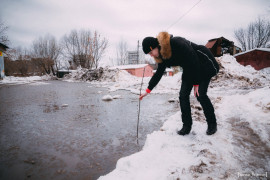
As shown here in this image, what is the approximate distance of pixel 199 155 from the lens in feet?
5.47

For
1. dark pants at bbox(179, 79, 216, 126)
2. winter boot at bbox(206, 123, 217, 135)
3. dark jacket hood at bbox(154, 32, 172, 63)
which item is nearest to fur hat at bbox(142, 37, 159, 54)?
dark jacket hood at bbox(154, 32, 172, 63)

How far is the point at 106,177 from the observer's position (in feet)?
4.67

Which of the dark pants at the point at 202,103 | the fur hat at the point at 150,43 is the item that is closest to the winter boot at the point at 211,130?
the dark pants at the point at 202,103

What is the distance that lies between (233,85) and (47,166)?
10.1 metres

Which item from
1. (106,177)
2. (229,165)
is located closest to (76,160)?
(106,177)

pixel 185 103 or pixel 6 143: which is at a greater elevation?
pixel 185 103

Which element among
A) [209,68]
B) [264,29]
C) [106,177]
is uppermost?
[264,29]

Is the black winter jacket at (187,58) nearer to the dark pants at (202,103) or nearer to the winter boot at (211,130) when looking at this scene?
the dark pants at (202,103)

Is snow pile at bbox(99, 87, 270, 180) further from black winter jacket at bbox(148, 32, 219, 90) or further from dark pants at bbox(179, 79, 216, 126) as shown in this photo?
black winter jacket at bbox(148, 32, 219, 90)

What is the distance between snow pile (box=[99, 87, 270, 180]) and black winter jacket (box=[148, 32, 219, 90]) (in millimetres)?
860

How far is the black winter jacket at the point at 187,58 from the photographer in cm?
194

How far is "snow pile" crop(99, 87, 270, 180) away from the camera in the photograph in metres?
1.42

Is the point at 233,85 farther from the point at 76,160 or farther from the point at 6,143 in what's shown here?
the point at 6,143

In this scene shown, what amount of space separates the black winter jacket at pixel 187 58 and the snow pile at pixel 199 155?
860 millimetres
